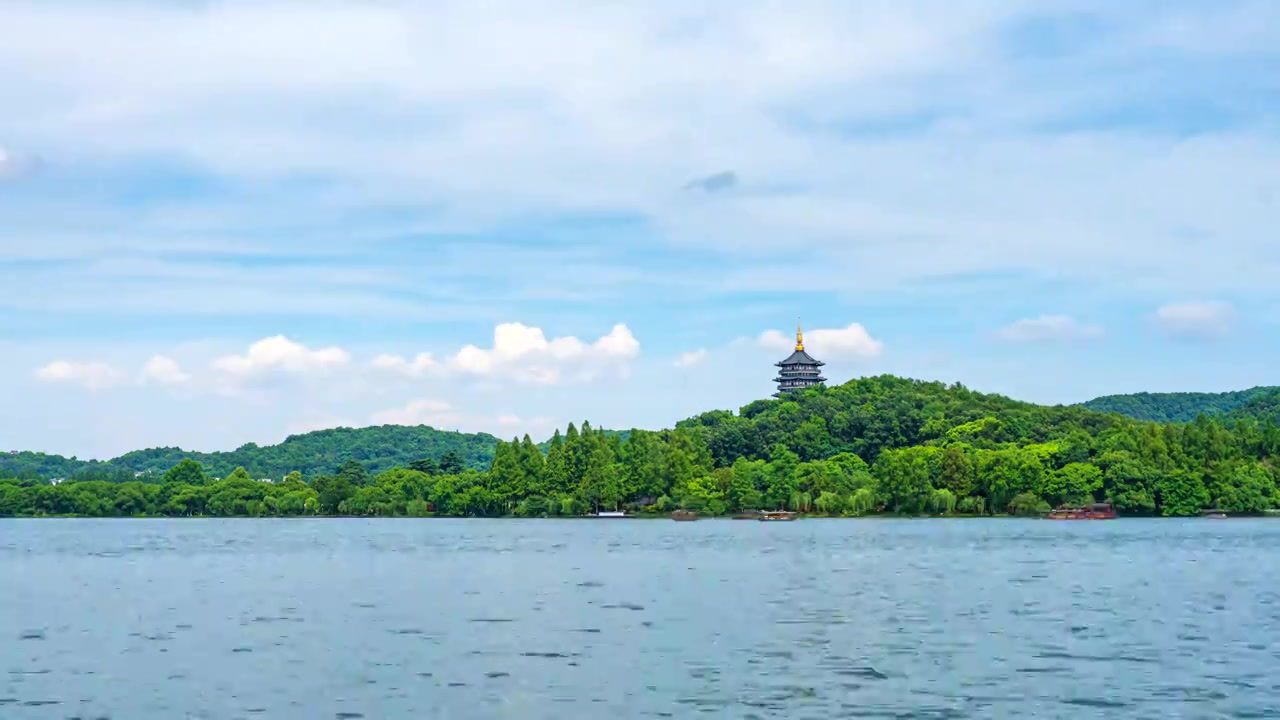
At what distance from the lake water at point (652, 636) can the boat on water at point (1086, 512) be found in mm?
71735

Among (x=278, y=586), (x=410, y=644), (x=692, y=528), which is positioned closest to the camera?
(x=410, y=644)

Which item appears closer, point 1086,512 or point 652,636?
point 652,636

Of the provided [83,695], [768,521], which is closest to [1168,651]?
[83,695]

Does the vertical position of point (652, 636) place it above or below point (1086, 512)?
below

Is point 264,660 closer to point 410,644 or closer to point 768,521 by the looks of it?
point 410,644

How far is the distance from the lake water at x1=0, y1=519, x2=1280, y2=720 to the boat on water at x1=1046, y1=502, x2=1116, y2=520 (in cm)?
7173

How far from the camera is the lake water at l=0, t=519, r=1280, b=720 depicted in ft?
109

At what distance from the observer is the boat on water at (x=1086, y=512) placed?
164 meters

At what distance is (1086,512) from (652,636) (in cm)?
→ 13117

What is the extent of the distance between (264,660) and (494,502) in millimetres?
156379

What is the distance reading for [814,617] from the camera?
50.4m

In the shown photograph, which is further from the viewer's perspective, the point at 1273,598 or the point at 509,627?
the point at 1273,598

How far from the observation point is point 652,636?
45531 mm

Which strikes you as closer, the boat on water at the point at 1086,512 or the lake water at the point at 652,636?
the lake water at the point at 652,636
